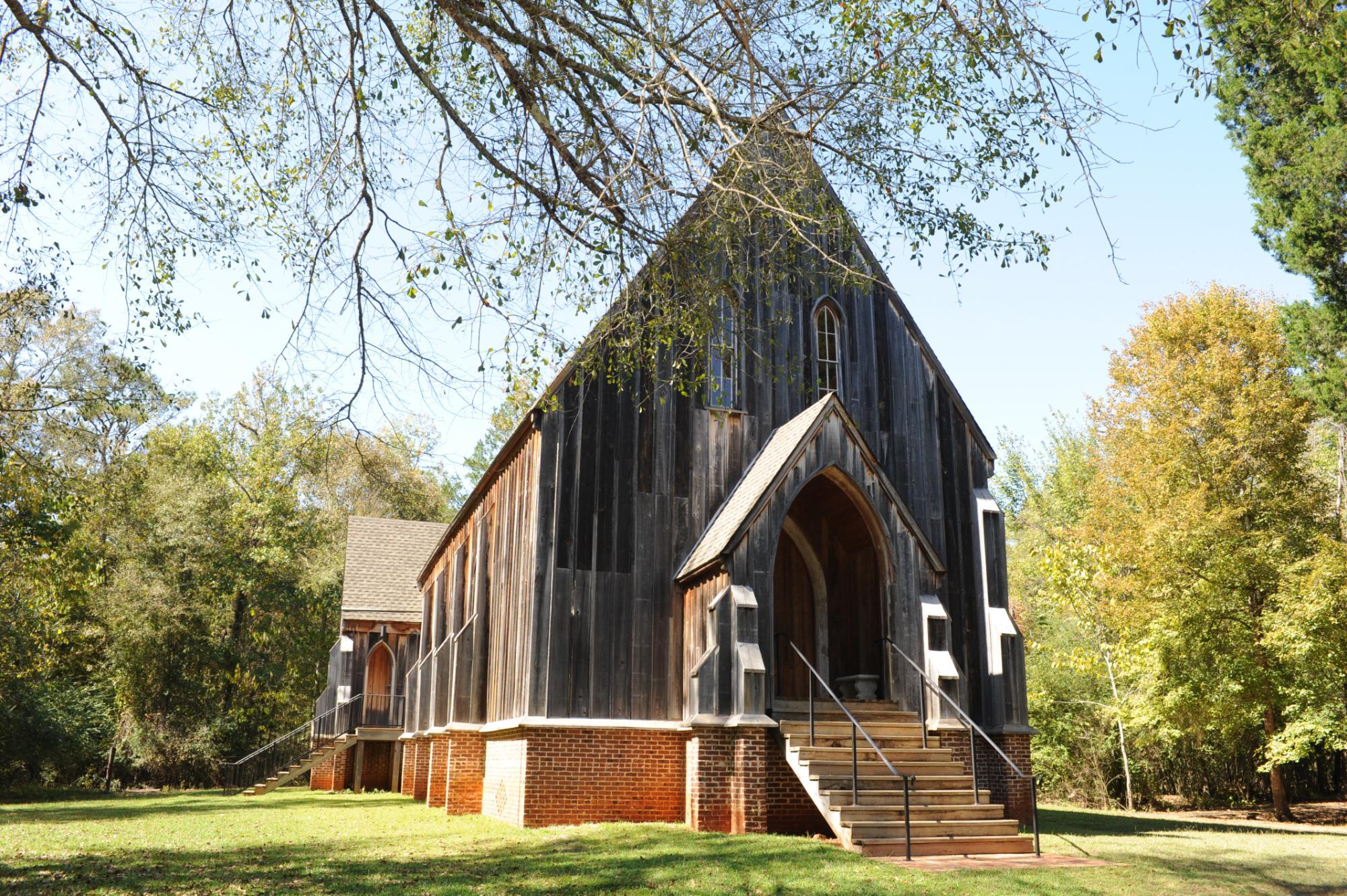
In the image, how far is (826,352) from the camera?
57.2 feet

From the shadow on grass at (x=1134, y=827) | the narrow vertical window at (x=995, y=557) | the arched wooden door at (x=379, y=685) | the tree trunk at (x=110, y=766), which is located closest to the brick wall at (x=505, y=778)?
the shadow on grass at (x=1134, y=827)

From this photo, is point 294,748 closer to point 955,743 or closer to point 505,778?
point 505,778

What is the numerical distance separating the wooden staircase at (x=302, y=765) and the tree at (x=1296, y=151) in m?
25.5

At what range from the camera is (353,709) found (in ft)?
94.0

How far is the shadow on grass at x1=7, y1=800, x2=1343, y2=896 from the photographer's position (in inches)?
363

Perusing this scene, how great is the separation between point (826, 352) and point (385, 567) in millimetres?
18962

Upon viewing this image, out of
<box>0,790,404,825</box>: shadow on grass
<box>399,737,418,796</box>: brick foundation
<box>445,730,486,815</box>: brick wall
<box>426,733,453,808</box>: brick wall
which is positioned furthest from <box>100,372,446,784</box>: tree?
<box>445,730,486,815</box>: brick wall

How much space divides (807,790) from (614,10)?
9.10 metres

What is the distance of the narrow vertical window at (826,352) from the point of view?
1728 centimetres

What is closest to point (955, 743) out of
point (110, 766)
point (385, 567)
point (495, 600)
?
point (495, 600)

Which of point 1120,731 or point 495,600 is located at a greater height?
point 495,600

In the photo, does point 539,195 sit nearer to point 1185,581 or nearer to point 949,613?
point 949,613

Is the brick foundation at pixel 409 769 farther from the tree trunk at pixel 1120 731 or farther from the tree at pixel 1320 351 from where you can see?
the tree at pixel 1320 351

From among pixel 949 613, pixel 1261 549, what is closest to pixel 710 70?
pixel 949 613
